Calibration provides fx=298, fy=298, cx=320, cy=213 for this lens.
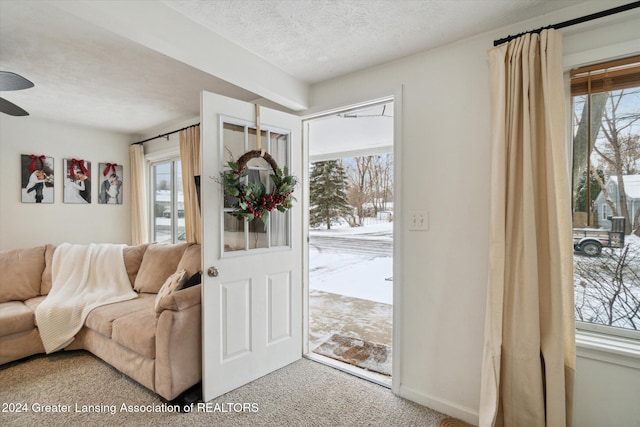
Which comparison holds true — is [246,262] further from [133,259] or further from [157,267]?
[133,259]

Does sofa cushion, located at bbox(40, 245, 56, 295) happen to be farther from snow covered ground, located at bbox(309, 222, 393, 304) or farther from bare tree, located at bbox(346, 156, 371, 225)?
bare tree, located at bbox(346, 156, 371, 225)

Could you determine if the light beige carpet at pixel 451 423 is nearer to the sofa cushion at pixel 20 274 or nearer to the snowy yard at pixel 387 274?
the snowy yard at pixel 387 274


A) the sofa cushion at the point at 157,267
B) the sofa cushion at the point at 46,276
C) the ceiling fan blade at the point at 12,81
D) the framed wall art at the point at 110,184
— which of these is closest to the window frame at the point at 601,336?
the ceiling fan blade at the point at 12,81

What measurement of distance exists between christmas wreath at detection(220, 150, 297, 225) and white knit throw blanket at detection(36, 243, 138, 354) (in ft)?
6.01

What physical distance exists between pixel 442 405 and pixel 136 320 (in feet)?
7.56

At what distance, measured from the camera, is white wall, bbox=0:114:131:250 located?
3352 mm

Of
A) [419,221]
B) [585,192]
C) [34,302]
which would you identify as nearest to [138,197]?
[34,302]

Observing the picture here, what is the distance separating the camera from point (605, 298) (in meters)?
1.62

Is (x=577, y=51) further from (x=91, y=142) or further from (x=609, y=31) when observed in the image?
(x=91, y=142)

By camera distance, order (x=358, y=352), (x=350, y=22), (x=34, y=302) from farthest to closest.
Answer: (x=34, y=302), (x=358, y=352), (x=350, y=22)

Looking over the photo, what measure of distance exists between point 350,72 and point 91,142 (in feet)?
12.0

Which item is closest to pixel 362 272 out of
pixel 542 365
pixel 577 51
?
pixel 542 365

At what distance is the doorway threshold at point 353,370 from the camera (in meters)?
2.28

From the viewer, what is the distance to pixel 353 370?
2434mm
